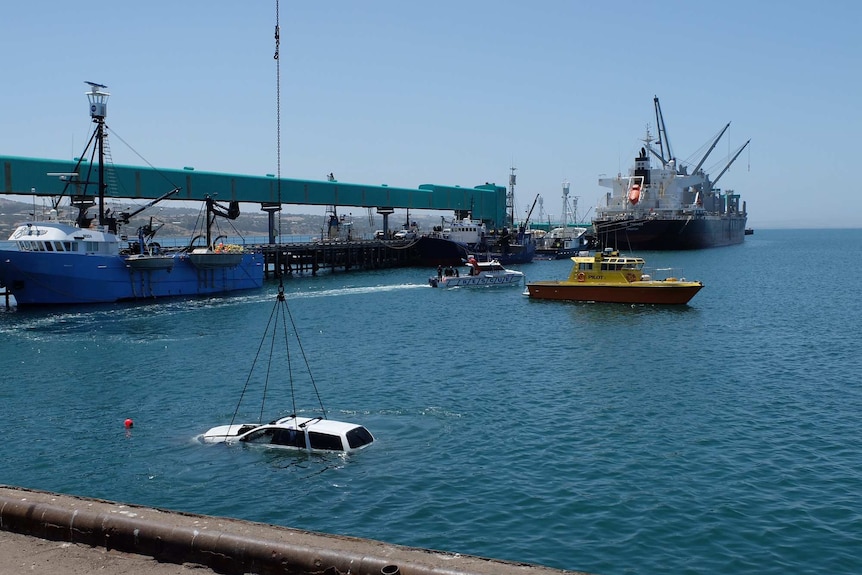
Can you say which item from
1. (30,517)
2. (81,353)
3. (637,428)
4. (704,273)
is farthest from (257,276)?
(30,517)

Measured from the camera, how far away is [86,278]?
2441 inches

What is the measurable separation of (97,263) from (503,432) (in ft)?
157

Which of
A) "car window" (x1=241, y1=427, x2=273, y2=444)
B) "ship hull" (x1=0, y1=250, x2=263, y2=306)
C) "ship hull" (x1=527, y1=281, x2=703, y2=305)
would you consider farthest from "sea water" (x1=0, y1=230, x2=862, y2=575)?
"ship hull" (x1=0, y1=250, x2=263, y2=306)

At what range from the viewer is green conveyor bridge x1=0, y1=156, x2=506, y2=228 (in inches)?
2844

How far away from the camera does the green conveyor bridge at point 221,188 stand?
237 ft

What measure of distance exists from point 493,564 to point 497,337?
35180 millimetres

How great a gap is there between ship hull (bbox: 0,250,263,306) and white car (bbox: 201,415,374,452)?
43039mm

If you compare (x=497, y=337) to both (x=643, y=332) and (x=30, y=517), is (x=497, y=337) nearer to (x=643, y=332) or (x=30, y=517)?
(x=643, y=332)

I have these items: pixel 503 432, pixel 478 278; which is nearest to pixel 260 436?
pixel 503 432

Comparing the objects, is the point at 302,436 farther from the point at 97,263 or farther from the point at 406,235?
the point at 406,235

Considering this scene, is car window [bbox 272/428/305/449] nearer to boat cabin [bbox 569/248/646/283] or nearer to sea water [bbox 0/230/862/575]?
sea water [bbox 0/230/862/575]

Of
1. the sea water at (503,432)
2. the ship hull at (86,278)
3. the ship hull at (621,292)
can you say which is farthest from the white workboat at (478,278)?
the sea water at (503,432)

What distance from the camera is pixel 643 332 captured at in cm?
4719

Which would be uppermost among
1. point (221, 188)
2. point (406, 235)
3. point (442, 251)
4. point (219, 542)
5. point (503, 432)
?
point (221, 188)
